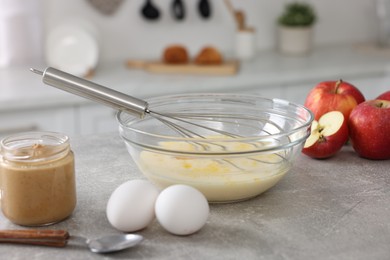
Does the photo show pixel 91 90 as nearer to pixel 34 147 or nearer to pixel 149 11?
pixel 34 147

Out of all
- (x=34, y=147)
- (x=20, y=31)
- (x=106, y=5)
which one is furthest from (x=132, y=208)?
(x=106, y=5)

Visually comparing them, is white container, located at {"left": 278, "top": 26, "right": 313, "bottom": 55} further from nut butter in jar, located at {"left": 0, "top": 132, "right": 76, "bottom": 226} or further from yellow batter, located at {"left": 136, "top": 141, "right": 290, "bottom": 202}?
nut butter in jar, located at {"left": 0, "top": 132, "right": 76, "bottom": 226}

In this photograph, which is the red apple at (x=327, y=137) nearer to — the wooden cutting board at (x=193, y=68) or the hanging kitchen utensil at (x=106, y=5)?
the wooden cutting board at (x=193, y=68)

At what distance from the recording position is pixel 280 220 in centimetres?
113

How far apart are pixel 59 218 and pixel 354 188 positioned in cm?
54

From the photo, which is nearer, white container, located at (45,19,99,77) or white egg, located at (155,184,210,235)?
white egg, located at (155,184,210,235)

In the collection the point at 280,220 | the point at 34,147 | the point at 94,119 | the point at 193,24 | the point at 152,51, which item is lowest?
the point at 94,119

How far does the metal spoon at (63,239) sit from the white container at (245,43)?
2.06m

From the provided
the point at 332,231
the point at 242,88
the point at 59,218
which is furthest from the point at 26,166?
the point at 242,88

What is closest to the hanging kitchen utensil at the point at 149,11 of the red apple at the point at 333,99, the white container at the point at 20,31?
the white container at the point at 20,31

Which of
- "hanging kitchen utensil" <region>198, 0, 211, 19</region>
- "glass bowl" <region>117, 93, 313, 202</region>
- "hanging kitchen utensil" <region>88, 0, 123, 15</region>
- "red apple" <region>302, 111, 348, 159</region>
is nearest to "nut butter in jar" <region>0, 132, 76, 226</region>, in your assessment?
"glass bowl" <region>117, 93, 313, 202</region>

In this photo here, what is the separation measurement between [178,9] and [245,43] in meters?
0.33

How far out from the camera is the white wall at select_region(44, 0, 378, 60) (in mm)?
2988

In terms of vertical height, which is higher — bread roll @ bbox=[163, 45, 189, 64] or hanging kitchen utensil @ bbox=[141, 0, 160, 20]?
hanging kitchen utensil @ bbox=[141, 0, 160, 20]
